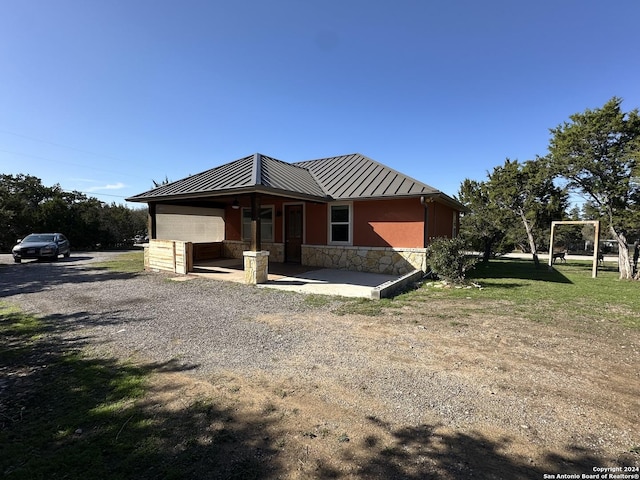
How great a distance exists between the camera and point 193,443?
2.48 m

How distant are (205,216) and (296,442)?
1383cm

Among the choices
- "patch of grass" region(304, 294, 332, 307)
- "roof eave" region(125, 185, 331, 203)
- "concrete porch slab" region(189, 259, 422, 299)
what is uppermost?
"roof eave" region(125, 185, 331, 203)

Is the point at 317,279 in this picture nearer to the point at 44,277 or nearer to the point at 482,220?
the point at 44,277

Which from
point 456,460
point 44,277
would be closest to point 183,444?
point 456,460

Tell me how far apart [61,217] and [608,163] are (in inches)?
1342

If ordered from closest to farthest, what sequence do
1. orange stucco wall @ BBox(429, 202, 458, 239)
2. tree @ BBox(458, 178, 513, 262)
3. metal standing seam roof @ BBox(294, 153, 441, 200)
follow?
metal standing seam roof @ BBox(294, 153, 441, 200) < orange stucco wall @ BBox(429, 202, 458, 239) < tree @ BBox(458, 178, 513, 262)

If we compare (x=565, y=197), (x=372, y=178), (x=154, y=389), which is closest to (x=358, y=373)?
(x=154, y=389)

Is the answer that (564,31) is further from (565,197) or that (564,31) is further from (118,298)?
(118,298)

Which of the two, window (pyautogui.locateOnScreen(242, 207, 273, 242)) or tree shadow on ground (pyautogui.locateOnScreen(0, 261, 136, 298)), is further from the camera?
window (pyautogui.locateOnScreen(242, 207, 273, 242))

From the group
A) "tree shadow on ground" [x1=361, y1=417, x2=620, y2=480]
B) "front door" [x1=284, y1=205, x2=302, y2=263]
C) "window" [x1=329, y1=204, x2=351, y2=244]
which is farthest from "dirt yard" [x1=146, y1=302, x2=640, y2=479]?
Result: "front door" [x1=284, y1=205, x2=302, y2=263]

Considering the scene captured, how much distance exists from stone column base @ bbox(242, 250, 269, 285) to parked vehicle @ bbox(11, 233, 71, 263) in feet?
42.3

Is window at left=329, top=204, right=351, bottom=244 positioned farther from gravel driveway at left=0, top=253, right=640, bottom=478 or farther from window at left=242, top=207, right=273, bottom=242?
gravel driveway at left=0, top=253, right=640, bottom=478

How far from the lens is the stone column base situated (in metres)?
9.29

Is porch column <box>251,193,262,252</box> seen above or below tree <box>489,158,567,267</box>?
below
